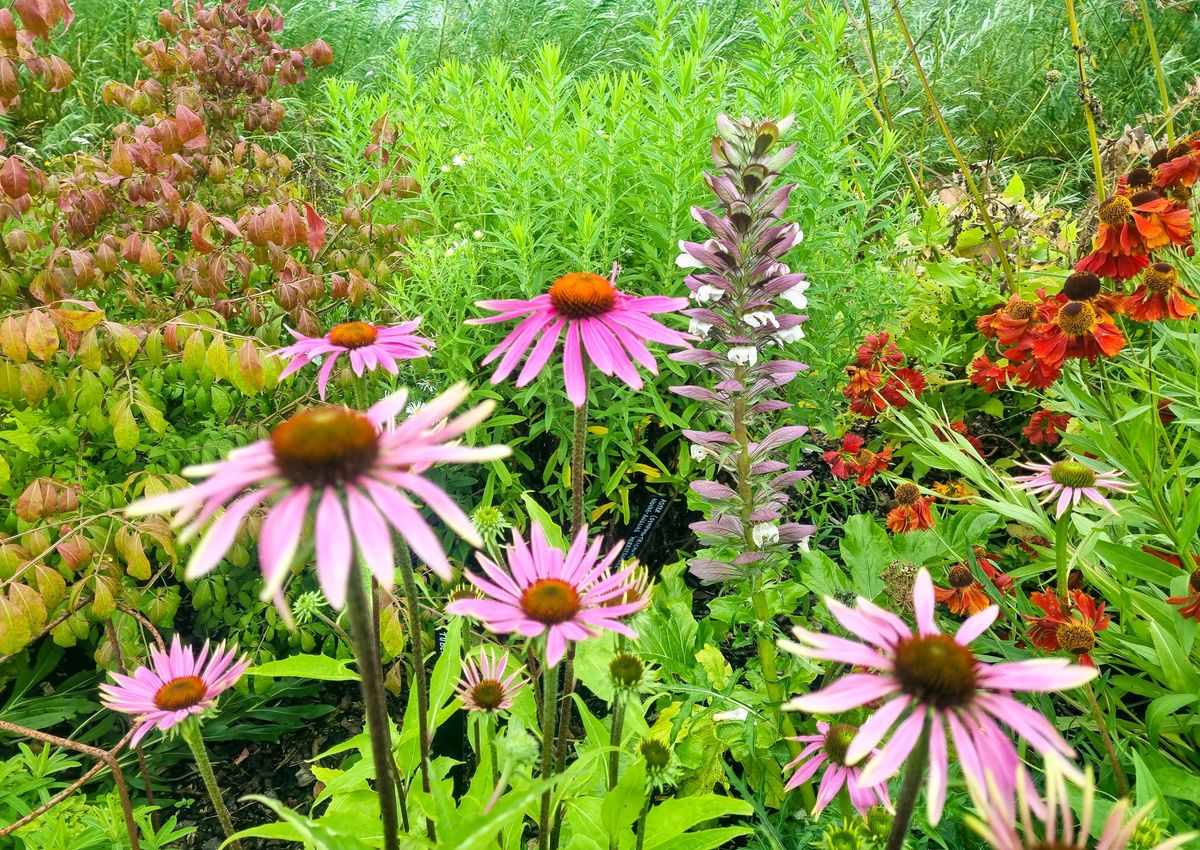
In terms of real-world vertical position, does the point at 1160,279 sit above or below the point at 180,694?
above

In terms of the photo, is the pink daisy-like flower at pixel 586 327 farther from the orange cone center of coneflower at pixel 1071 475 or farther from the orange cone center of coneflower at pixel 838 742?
the orange cone center of coneflower at pixel 1071 475

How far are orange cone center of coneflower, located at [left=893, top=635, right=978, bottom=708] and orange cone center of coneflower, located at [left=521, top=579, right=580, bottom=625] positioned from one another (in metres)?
0.38

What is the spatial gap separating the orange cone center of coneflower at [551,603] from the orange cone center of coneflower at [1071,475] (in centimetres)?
102

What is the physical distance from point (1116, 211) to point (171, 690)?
1.80 meters

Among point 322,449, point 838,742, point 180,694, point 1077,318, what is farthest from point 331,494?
point 1077,318

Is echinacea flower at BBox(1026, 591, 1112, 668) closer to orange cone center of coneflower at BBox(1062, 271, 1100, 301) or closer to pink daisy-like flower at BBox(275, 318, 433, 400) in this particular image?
orange cone center of coneflower at BBox(1062, 271, 1100, 301)

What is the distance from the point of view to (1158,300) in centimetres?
153

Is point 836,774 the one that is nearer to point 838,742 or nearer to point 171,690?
point 838,742

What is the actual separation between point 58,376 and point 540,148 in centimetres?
141

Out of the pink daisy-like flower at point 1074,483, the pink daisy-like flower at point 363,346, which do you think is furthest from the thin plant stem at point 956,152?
the pink daisy-like flower at point 363,346

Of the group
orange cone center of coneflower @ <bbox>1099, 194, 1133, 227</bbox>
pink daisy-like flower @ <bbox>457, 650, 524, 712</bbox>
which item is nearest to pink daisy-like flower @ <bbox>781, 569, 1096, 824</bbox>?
pink daisy-like flower @ <bbox>457, 650, 524, 712</bbox>

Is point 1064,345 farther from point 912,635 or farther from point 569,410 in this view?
point 569,410

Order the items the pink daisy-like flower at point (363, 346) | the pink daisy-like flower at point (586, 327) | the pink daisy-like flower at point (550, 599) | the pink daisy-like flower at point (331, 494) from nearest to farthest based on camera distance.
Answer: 1. the pink daisy-like flower at point (331, 494)
2. the pink daisy-like flower at point (550, 599)
3. the pink daisy-like flower at point (586, 327)
4. the pink daisy-like flower at point (363, 346)

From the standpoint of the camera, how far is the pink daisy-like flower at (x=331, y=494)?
582 millimetres
